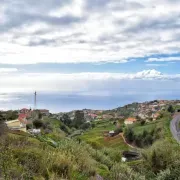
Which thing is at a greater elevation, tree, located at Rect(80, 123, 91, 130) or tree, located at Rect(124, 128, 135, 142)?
tree, located at Rect(124, 128, 135, 142)

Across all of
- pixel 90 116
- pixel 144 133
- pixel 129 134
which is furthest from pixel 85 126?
pixel 90 116

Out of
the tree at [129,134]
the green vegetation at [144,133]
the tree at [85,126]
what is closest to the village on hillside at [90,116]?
the tree at [85,126]

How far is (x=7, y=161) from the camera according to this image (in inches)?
312

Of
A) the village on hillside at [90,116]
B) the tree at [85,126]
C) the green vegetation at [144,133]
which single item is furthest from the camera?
the tree at [85,126]

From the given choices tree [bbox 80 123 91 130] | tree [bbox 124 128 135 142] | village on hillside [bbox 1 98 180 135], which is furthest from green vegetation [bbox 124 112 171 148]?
tree [bbox 80 123 91 130]

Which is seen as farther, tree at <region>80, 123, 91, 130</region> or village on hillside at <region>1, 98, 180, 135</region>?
tree at <region>80, 123, 91, 130</region>

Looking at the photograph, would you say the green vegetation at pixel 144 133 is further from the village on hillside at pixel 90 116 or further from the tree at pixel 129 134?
the village on hillside at pixel 90 116

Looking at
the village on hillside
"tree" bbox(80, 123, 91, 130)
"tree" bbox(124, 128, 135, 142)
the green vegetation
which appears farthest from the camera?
"tree" bbox(80, 123, 91, 130)

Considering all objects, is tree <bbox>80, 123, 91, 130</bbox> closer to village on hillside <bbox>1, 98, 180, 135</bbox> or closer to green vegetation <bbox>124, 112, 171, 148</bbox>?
village on hillside <bbox>1, 98, 180, 135</bbox>

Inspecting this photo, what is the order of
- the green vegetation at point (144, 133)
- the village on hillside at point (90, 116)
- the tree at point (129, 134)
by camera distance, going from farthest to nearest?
the tree at point (129, 134), the green vegetation at point (144, 133), the village on hillside at point (90, 116)

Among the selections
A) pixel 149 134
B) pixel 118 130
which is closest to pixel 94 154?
pixel 149 134

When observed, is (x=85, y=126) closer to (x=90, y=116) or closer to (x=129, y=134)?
(x=129, y=134)

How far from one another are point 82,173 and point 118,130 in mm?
66019

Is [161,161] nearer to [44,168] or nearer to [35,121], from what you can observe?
[44,168]
